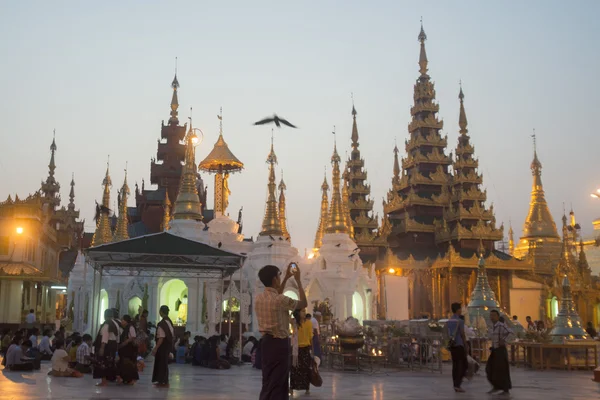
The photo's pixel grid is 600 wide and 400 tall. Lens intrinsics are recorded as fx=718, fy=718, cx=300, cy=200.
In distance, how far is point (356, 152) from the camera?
50.9m

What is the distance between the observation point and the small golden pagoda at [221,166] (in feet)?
123

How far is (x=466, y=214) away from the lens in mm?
45562

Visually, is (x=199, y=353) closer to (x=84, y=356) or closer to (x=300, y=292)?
(x=84, y=356)

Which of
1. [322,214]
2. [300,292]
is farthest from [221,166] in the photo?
[300,292]

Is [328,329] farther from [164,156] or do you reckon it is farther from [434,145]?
[164,156]

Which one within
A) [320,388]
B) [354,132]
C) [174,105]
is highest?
[174,105]

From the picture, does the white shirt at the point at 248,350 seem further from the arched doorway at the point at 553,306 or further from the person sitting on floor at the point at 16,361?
the arched doorway at the point at 553,306

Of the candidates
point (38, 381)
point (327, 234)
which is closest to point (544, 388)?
point (38, 381)

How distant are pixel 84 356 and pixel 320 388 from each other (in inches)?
217

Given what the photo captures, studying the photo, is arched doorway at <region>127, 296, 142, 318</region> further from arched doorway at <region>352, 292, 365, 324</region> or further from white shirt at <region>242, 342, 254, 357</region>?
arched doorway at <region>352, 292, 365, 324</region>

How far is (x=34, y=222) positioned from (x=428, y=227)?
23996 millimetres

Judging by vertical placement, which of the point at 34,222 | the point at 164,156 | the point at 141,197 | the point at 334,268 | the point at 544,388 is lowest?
the point at 544,388

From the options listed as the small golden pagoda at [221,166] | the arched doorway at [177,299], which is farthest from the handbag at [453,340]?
the small golden pagoda at [221,166]

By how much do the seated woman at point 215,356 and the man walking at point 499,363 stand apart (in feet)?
24.0
